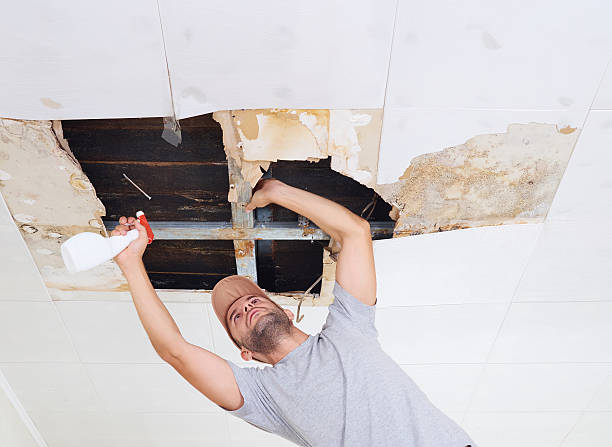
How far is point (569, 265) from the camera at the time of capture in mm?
1486

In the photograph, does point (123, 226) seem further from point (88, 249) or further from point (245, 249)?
point (245, 249)

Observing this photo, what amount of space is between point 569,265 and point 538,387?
2.37 ft

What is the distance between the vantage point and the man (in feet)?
3.92

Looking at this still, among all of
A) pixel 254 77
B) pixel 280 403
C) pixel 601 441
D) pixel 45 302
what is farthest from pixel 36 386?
pixel 601 441

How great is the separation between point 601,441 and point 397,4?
7.49ft

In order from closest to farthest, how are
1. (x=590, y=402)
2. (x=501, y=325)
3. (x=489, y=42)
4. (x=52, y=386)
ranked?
1. (x=489, y=42)
2. (x=501, y=325)
3. (x=52, y=386)
4. (x=590, y=402)

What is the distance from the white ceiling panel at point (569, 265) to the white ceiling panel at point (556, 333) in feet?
0.17

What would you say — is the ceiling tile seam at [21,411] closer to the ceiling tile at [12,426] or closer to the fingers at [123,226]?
the ceiling tile at [12,426]

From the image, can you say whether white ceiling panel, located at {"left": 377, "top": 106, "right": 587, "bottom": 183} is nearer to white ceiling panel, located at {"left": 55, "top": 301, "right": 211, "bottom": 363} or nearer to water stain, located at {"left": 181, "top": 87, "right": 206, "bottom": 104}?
water stain, located at {"left": 181, "top": 87, "right": 206, "bottom": 104}

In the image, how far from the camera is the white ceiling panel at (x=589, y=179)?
118 cm

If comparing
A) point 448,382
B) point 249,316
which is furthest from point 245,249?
point 448,382

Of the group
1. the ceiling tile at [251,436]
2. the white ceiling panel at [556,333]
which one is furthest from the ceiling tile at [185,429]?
the white ceiling panel at [556,333]

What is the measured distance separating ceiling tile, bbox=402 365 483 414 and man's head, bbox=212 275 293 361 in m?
0.72

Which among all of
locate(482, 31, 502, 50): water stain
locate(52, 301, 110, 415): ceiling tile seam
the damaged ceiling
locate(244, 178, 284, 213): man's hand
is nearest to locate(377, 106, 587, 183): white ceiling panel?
the damaged ceiling
